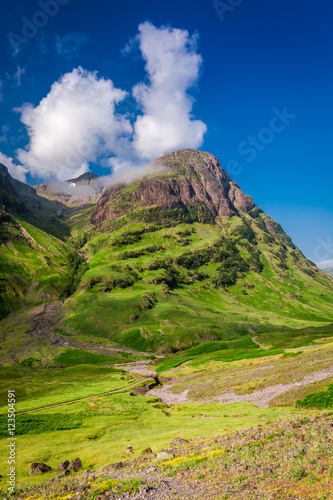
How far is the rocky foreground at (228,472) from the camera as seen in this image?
12453mm

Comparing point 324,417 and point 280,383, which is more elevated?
point 324,417

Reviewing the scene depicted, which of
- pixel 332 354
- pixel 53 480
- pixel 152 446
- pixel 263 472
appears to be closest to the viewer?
pixel 263 472

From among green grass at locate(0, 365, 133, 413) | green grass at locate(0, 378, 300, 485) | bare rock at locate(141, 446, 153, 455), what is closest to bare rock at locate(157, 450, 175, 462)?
bare rock at locate(141, 446, 153, 455)

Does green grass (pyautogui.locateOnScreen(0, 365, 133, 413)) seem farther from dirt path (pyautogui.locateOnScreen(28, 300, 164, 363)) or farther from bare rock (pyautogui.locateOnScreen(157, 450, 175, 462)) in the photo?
bare rock (pyautogui.locateOnScreen(157, 450, 175, 462))

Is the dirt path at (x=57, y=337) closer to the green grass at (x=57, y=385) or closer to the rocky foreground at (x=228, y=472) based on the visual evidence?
the green grass at (x=57, y=385)

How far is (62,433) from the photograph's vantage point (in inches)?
1415

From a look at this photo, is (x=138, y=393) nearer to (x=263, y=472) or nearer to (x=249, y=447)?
(x=249, y=447)

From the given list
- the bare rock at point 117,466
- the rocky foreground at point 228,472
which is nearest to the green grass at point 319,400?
the rocky foreground at point 228,472

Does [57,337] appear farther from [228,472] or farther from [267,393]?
[228,472]

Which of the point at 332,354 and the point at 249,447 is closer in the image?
the point at 249,447

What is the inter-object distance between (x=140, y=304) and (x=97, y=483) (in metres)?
180

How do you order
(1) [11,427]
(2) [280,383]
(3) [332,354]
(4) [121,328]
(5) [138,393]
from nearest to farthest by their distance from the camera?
(1) [11,427] → (2) [280,383] → (3) [332,354] → (5) [138,393] → (4) [121,328]

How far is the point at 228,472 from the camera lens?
1571 centimetres

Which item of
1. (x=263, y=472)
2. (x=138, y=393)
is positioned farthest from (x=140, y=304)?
(x=263, y=472)
